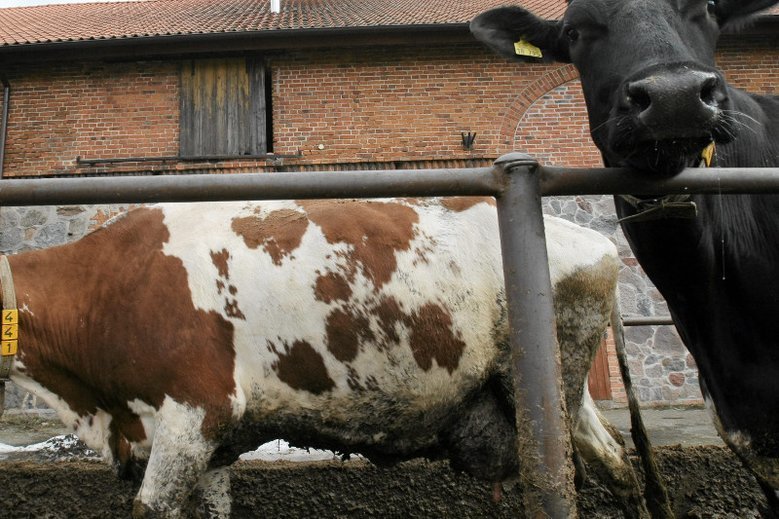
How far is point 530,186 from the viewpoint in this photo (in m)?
1.54

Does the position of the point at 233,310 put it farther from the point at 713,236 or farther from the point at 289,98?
the point at 289,98

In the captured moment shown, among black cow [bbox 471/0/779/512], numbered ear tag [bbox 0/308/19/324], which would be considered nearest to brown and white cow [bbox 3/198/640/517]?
numbered ear tag [bbox 0/308/19/324]

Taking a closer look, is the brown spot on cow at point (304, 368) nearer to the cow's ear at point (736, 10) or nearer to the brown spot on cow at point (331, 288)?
the brown spot on cow at point (331, 288)

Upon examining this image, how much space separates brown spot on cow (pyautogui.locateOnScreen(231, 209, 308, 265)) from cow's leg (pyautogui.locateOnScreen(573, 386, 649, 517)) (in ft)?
6.16

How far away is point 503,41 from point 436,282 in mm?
1177

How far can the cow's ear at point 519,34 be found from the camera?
2750 millimetres

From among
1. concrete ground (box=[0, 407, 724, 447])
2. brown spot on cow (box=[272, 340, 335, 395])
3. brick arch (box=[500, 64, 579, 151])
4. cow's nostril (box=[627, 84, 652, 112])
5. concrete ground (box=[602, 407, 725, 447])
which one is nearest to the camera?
cow's nostril (box=[627, 84, 652, 112])

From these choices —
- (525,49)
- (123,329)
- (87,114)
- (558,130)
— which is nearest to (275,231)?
(123,329)

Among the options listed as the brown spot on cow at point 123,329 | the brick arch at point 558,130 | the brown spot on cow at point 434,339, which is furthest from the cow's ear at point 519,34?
the brick arch at point 558,130

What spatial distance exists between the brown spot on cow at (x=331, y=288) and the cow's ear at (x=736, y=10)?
193cm

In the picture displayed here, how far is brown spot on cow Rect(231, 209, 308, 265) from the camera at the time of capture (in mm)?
3266

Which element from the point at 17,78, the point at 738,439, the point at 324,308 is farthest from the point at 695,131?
the point at 17,78

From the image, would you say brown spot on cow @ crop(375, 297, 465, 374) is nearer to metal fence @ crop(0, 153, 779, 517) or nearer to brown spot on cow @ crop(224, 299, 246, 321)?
brown spot on cow @ crop(224, 299, 246, 321)

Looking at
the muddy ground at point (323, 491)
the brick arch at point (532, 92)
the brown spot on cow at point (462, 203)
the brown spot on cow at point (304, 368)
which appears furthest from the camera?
the brick arch at point (532, 92)
